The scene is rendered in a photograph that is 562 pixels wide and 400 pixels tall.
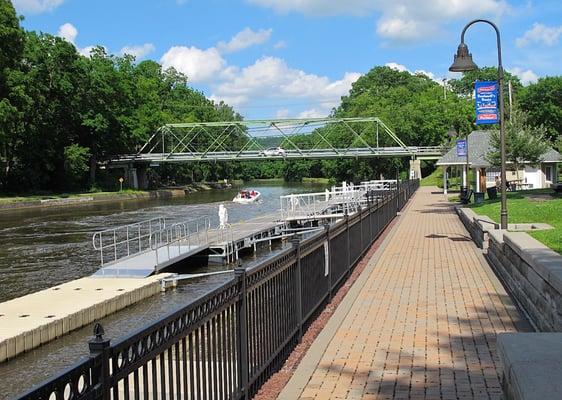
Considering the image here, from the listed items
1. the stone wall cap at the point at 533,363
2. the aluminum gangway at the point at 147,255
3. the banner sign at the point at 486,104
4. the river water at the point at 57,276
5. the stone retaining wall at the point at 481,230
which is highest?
the banner sign at the point at 486,104

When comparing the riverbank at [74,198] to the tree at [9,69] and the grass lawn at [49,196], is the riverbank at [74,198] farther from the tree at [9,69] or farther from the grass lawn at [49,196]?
the tree at [9,69]

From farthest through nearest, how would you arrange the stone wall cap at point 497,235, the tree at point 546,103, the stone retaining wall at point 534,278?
the tree at point 546,103
the stone wall cap at point 497,235
the stone retaining wall at point 534,278

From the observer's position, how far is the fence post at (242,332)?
556cm

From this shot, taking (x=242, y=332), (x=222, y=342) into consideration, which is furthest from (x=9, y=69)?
(x=222, y=342)

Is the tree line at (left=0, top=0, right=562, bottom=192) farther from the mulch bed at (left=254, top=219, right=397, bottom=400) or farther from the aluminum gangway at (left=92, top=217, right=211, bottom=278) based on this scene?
the mulch bed at (left=254, top=219, right=397, bottom=400)

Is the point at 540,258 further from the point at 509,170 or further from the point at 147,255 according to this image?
the point at 509,170

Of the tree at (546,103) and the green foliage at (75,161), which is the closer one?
the green foliage at (75,161)

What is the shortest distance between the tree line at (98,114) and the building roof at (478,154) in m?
3.59

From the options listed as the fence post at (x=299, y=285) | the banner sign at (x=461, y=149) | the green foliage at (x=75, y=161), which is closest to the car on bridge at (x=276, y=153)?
the green foliage at (x=75, y=161)

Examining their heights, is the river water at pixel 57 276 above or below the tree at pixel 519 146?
below

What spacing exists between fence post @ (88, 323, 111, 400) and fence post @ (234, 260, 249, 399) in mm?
2473

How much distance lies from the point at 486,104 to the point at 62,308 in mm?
12839

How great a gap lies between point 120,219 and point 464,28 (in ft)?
103

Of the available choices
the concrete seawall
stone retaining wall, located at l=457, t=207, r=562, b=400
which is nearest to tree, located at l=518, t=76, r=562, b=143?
stone retaining wall, located at l=457, t=207, r=562, b=400
